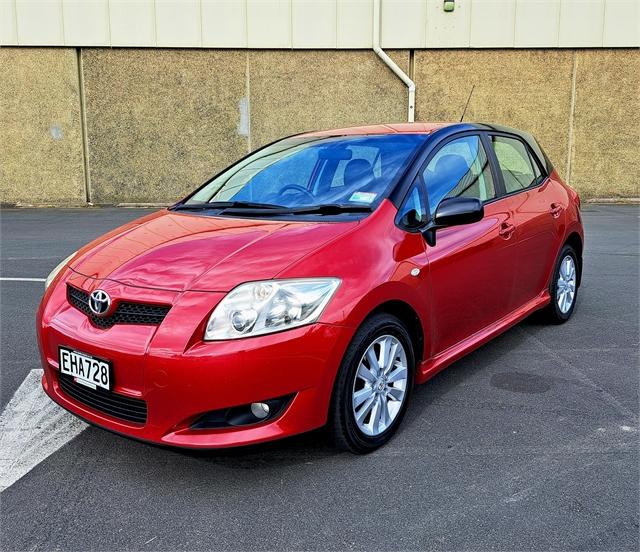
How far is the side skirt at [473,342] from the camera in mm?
3361

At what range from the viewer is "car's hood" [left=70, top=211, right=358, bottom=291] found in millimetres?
2682

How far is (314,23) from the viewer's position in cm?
1359

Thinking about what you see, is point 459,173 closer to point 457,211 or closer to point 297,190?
point 457,211

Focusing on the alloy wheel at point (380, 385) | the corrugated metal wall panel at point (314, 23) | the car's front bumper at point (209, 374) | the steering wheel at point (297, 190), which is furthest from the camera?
the corrugated metal wall panel at point (314, 23)

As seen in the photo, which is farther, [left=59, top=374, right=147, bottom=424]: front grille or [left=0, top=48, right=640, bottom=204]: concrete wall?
[left=0, top=48, right=640, bottom=204]: concrete wall

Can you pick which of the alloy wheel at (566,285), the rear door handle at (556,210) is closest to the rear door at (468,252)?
the rear door handle at (556,210)

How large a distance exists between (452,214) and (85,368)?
6.36 ft

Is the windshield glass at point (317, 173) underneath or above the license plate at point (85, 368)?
above

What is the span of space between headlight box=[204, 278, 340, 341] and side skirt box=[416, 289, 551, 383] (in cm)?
96

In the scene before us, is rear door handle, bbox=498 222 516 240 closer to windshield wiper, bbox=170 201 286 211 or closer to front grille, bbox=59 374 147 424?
windshield wiper, bbox=170 201 286 211

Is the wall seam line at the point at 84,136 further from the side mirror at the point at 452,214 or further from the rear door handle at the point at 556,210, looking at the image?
the side mirror at the point at 452,214

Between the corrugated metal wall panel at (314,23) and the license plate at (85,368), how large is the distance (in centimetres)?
1219

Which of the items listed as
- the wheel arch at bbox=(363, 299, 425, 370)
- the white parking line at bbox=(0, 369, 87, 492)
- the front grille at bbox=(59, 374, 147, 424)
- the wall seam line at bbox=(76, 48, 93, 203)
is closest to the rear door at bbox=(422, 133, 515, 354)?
the wheel arch at bbox=(363, 299, 425, 370)

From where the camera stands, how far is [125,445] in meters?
3.08
